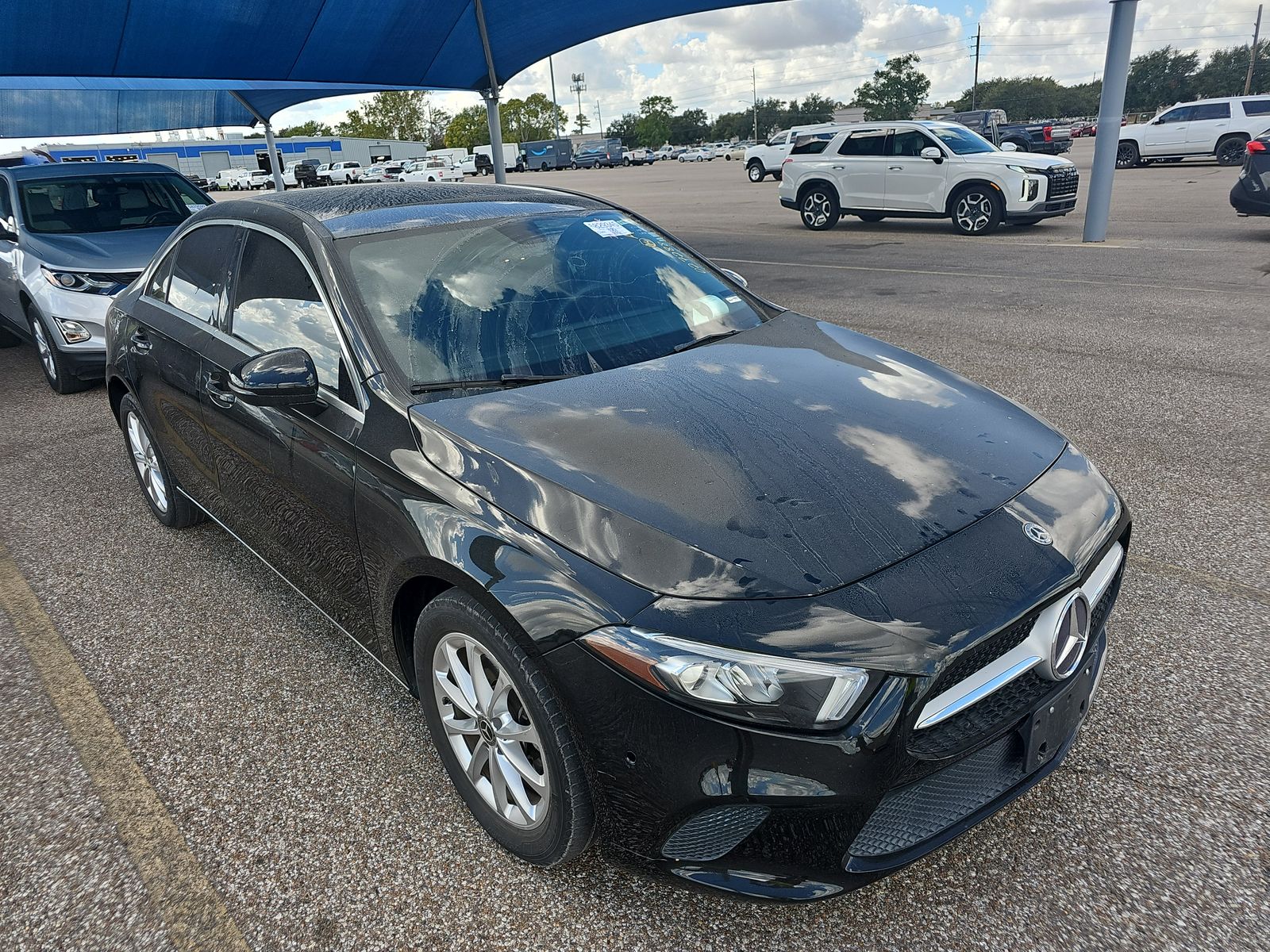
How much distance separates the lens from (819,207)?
52.7ft

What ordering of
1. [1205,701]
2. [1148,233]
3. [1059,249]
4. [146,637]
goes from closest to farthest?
[1205,701], [146,637], [1059,249], [1148,233]

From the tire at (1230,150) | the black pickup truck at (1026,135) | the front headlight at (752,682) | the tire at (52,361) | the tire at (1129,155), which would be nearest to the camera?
the front headlight at (752,682)

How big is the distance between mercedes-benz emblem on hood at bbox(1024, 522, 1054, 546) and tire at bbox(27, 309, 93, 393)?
718 centimetres

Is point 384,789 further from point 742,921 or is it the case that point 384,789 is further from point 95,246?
point 95,246

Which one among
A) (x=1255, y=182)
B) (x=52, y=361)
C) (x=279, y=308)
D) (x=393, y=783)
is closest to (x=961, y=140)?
(x=1255, y=182)

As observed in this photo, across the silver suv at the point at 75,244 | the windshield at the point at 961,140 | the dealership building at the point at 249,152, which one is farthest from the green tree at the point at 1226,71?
the silver suv at the point at 75,244

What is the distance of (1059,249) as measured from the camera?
12125 mm

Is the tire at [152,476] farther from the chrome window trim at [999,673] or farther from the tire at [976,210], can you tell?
the tire at [976,210]

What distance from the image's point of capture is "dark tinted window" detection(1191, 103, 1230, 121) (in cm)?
2419

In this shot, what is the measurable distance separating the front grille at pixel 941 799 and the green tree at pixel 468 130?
442ft

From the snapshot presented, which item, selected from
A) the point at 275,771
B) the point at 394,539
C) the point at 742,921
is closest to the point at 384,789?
the point at 275,771

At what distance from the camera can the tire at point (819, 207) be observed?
15.9 meters

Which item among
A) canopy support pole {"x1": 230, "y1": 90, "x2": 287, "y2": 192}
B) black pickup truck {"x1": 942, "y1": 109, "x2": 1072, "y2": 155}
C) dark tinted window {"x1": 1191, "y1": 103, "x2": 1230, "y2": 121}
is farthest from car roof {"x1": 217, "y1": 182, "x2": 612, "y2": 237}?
black pickup truck {"x1": 942, "y1": 109, "x2": 1072, "y2": 155}

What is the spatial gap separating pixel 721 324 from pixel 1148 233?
12.5 meters
